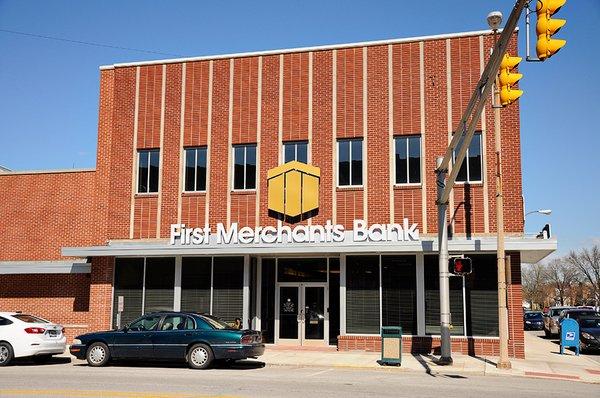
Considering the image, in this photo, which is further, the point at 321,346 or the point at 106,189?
the point at 106,189

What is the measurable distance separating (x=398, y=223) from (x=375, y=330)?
372cm

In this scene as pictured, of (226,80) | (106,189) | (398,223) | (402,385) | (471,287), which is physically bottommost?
(402,385)

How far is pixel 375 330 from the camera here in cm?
2220

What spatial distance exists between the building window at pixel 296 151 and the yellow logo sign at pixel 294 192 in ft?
0.72

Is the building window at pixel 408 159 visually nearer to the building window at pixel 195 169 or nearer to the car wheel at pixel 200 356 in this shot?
the building window at pixel 195 169

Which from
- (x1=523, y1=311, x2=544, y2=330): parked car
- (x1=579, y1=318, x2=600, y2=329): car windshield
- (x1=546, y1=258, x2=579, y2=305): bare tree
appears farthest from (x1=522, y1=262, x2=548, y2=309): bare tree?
(x1=579, y1=318, x2=600, y2=329): car windshield

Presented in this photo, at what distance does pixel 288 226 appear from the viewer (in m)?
23.3

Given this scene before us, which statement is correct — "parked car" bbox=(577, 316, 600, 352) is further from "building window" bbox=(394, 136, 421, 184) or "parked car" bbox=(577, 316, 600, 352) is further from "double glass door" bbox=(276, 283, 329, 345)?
"double glass door" bbox=(276, 283, 329, 345)

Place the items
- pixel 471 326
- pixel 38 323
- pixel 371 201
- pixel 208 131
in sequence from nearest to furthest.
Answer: pixel 38 323, pixel 471 326, pixel 371 201, pixel 208 131

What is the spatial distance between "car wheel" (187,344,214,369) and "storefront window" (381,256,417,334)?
24.0ft

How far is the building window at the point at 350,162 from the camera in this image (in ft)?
76.1

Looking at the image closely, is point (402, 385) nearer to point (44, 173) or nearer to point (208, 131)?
point (208, 131)

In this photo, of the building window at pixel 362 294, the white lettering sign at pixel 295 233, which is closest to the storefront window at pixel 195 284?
the white lettering sign at pixel 295 233

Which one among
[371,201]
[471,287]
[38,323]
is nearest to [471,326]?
[471,287]
